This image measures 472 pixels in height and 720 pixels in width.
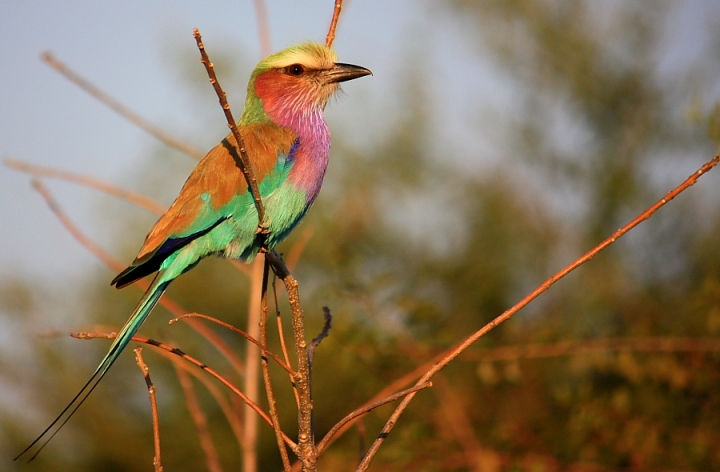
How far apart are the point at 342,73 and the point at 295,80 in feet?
0.67

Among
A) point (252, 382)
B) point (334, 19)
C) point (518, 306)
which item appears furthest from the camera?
point (252, 382)

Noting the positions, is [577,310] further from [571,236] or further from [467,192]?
[467,192]

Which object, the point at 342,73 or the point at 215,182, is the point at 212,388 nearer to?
the point at 215,182

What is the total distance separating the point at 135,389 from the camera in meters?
6.66

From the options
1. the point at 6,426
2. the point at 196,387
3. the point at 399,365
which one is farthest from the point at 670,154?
the point at 6,426

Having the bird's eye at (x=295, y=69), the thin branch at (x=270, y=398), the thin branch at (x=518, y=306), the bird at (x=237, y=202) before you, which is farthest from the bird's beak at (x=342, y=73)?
the thin branch at (x=518, y=306)

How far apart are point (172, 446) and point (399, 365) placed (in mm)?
2941

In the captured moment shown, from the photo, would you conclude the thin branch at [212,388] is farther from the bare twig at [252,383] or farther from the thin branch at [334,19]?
the thin branch at [334,19]

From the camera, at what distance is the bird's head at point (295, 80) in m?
3.29

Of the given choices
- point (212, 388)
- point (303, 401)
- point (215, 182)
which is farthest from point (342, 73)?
point (303, 401)

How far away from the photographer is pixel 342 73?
11.1 ft

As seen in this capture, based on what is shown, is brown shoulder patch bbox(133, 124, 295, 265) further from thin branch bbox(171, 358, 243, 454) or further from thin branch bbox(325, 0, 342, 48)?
thin branch bbox(325, 0, 342, 48)

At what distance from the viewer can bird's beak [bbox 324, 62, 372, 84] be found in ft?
11.0

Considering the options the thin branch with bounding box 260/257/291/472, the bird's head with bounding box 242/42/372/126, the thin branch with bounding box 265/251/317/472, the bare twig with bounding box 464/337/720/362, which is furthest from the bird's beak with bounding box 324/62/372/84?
the thin branch with bounding box 265/251/317/472
